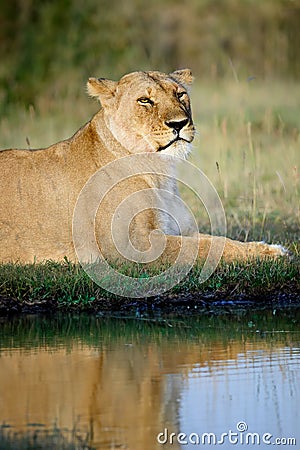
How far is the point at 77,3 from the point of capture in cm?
1697

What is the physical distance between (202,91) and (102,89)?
32.2ft

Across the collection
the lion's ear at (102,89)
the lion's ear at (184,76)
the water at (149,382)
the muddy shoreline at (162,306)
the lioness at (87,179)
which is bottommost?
the water at (149,382)

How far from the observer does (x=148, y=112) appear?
651 centimetres

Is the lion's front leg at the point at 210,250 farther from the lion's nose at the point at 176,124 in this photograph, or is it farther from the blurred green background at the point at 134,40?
the blurred green background at the point at 134,40

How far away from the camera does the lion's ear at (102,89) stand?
6.69m

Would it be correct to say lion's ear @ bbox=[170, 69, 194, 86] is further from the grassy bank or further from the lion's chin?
the grassy bank

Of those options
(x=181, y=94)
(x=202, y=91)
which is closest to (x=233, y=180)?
(x=181, y=94)

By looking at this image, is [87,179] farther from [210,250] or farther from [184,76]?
[184,76]

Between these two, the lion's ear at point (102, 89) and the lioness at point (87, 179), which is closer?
the lioness at point (87, 179)

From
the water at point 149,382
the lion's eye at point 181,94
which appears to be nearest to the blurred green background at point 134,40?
the lion's eye at point 181,94

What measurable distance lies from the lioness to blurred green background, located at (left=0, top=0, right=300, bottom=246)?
112 centimetres

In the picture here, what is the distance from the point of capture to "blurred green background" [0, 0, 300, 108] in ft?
51.3

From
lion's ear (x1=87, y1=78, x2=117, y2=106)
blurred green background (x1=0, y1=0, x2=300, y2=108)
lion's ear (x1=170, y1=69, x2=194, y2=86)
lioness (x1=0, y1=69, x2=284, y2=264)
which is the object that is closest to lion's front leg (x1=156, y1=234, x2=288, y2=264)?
lioness (x1=0, y1=69, x2=284, y2=264)

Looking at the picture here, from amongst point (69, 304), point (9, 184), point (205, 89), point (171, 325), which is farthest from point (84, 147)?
point (205, 89)
